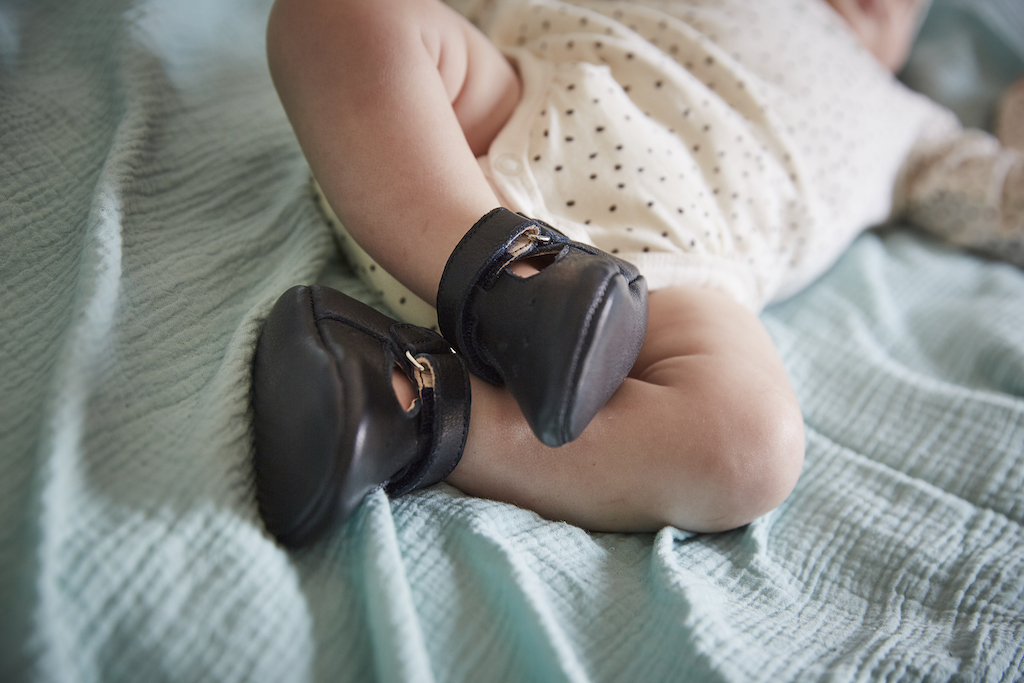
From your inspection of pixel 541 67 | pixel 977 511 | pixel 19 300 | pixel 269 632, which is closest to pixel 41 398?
pixel 19 300

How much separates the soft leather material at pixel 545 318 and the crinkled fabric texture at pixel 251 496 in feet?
0.39

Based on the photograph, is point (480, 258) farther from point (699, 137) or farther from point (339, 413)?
point (699, 137)

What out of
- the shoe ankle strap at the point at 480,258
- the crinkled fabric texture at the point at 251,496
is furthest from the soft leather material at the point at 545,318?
the crinkled fabric texture at the point at 251,496

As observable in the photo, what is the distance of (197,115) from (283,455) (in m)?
0.51

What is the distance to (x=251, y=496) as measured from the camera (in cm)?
43

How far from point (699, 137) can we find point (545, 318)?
43 centimetres

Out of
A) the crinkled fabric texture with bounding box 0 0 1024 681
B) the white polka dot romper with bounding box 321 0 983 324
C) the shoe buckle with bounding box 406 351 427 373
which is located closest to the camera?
the crinkled fabric texture with bounding box 0 0 1024 681

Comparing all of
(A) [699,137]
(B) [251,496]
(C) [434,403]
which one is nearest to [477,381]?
(C) [434,403]

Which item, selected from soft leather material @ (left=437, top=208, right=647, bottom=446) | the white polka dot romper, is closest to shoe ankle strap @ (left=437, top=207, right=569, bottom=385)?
soft leather material @ (left=437, top=208, right=647, bottom=446)

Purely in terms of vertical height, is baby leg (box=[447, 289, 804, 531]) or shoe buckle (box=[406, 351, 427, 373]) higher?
shoe buckle (box=[406, 351, 427, 373])

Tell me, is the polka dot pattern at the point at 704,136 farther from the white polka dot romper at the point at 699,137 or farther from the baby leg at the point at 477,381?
the baby leg at the point at 477,381

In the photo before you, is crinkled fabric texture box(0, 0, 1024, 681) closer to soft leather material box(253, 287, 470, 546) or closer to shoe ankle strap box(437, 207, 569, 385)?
soft leather material box(253, 287, 470, 546)

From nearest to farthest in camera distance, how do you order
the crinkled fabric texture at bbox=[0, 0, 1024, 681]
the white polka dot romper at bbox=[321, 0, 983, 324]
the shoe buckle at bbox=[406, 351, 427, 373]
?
1. the crinkled fabric texture at bbox=[0, 0, 1024, 681]
2. the shoe buckle at bbox=[406, 351, 427, 373]
3. the white polka dot romper at bbox=[321, 0, 983, 324]

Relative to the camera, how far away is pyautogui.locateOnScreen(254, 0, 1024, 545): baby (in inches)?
16.8
